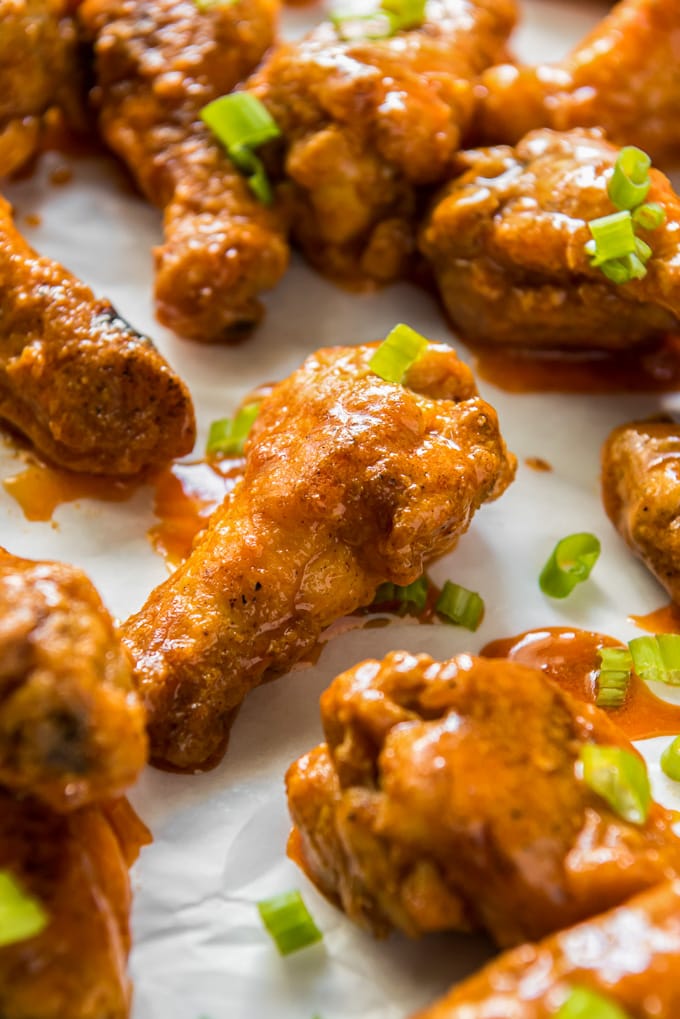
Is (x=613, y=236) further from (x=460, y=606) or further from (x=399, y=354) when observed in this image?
(x=460, y=606)

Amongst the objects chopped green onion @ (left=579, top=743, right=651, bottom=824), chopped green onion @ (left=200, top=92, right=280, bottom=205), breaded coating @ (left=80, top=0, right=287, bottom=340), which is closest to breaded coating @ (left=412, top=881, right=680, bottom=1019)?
chopped green onion @ (left=579, top=743, right=651, bottom=824)

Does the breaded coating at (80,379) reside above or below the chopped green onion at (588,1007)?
above

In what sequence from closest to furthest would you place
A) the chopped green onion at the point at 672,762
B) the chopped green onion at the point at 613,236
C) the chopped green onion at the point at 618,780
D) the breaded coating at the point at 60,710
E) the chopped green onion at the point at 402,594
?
the breaded coating at the point at 60,710
the chopped green onion at the point at 618,780
the chopped green onion at the point at 672,762
the chopped green onion at the point at 402,594
the chopped green onion at the point at 613,236

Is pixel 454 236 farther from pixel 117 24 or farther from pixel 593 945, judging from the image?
pixel 593 945

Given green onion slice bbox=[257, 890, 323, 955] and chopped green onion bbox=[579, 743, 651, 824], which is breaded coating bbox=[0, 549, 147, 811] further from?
chopped green onion bbox=[579, 743, 651, 824]

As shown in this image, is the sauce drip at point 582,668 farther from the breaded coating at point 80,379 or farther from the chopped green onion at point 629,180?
the chopped green onion at point 629,180

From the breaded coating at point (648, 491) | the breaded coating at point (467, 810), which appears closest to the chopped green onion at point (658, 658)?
the breaded coating at point (648, 491)

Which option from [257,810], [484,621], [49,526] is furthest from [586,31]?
[257,810]
